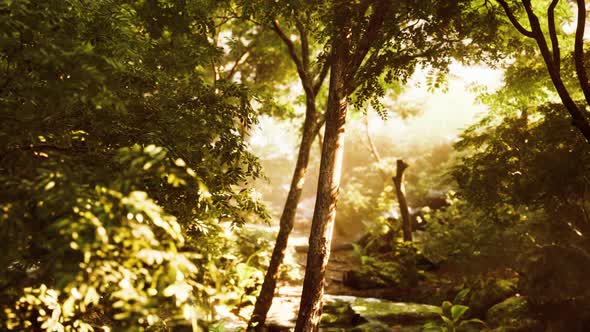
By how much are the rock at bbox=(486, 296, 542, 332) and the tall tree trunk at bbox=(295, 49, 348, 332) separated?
4.61 meters

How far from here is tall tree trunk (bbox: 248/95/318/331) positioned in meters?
8.66

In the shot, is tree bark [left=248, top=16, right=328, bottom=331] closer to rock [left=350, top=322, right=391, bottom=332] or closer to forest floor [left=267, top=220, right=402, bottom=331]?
forest floor [left=267, top=220, right=402, bottom=331]

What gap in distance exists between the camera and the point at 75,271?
2.52 meters

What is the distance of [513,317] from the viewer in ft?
Answer: 26.3

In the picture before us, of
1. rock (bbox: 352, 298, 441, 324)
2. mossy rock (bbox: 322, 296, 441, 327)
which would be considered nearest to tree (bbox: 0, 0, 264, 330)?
mossy rock (bbox: 322, 296, 441, 327)

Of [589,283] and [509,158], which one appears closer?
[589,283]

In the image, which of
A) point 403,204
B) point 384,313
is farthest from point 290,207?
point 403,204

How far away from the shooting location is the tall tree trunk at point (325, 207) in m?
6.39

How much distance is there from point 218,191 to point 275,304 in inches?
266

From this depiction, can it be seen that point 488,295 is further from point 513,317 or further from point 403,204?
point 403,204

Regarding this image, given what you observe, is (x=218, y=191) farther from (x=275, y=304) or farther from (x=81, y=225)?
(x=275, y=304)

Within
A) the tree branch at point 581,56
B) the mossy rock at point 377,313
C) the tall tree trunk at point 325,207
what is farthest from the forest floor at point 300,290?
the tree branch at point 581,56

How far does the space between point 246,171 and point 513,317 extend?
7139mm

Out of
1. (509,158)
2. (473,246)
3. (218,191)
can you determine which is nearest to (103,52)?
(218,191)
